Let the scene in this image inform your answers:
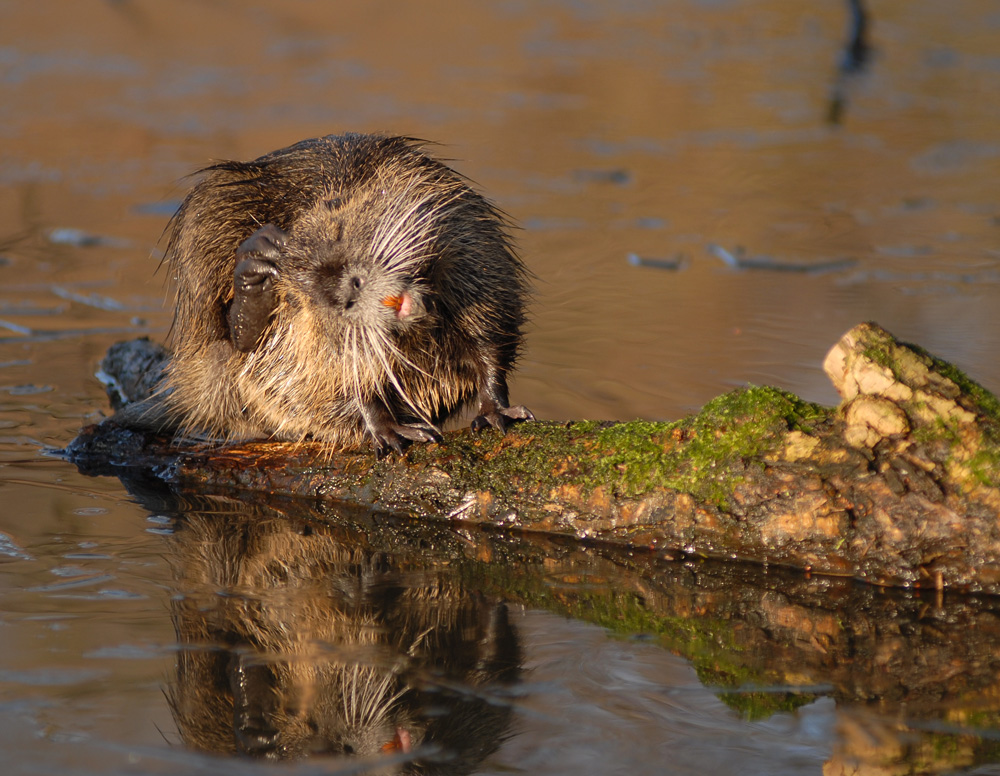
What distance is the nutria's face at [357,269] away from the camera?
362cm

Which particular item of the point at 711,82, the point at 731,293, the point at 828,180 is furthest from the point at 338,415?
the point at 711,82

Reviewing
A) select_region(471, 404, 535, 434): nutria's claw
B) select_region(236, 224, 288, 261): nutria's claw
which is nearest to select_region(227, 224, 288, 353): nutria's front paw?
select_region(236, 224, 288, 261): nutria's claw

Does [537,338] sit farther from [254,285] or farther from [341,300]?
[341,300]

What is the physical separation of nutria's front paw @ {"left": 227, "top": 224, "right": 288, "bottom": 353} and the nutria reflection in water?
72cm

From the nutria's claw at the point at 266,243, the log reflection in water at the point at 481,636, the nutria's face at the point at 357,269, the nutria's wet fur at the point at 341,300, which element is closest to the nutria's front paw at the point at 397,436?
the nutria's wet fur at the point at 341,300

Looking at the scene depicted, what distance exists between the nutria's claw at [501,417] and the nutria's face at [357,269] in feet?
1.51

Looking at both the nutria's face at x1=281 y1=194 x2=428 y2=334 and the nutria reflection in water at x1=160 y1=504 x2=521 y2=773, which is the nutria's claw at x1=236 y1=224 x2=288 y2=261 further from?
the nutria reflection in water at x1=160 y1=504 x2=521 y2=773

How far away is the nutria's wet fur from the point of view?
3.71 meters

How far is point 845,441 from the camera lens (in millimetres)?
3271

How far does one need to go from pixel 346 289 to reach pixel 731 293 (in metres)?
3.46

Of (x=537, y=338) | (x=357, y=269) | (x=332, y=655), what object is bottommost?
(x=332, y=655)

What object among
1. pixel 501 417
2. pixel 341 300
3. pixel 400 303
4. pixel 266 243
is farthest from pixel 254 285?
pixel 501 417

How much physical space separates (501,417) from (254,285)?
37.9 inches

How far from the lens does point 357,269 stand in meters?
3.67
